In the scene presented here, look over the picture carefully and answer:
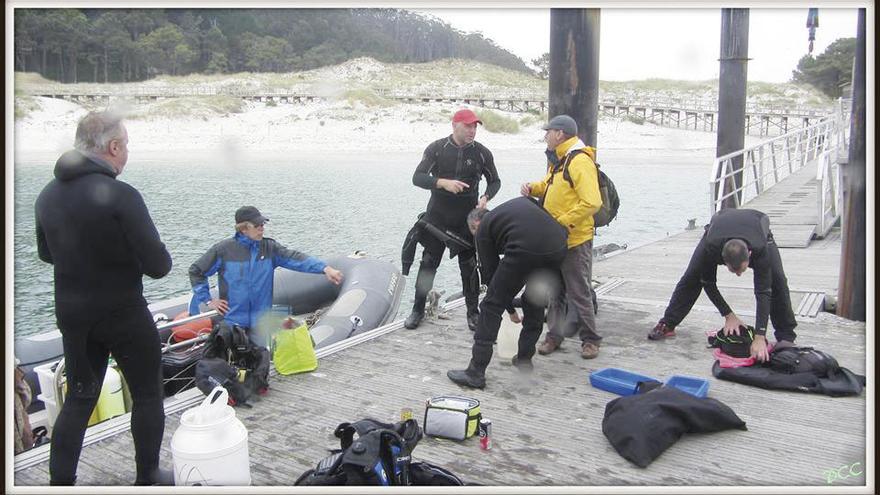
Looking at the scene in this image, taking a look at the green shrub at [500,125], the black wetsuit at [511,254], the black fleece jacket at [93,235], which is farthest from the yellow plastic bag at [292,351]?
the green shrub at [500,125]

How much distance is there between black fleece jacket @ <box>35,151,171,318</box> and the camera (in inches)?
97.3

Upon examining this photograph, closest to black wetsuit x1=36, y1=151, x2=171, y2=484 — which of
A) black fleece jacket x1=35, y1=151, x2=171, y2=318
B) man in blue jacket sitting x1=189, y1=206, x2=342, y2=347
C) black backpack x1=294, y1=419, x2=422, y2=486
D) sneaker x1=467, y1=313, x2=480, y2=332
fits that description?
black fleece jacket x1=35, y1=151, x2=171, y2=318

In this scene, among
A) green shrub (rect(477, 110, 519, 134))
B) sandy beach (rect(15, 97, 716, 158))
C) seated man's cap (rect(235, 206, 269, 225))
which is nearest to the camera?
seated man's cap (rect(235, 206, 269, 225))

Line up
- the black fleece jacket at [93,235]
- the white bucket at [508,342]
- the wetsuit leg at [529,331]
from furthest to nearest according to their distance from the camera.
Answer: the white bucket at [508,342], the wetsuit leg at [529,331], the black fleece jacket at [93,235]

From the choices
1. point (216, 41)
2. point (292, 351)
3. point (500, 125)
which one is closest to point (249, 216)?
point (292, 351)

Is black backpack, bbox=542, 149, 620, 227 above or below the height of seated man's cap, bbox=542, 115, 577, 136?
below

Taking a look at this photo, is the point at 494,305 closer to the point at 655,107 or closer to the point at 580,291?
the point at 580,291

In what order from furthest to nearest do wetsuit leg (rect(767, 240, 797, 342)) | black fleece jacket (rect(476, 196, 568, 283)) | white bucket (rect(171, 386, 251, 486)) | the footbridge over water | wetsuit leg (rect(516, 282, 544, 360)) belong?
the footbridge over water → wetsuit leg (rect(767, 240, 797, 342)) → wetsuit leg (rect(516, 282, 544, 360)) → black fleece jacket (rect(476, 196, 568, 283)) → white bucket (rect(171, 386, 251, 486))

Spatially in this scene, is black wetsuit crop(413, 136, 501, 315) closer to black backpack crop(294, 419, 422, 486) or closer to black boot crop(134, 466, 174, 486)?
black backpack crop(294, 419, 422, 486)

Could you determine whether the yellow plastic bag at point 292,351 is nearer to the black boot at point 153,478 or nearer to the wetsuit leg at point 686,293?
the black boot at point 153,478

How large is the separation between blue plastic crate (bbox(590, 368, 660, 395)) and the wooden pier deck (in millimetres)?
50

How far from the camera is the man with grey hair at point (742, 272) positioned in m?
4.11

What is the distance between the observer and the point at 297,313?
330 inches

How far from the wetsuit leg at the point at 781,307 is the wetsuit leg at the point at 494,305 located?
1703mm
